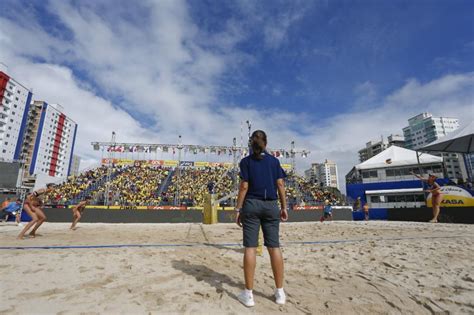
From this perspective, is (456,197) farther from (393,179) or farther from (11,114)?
(11,114)

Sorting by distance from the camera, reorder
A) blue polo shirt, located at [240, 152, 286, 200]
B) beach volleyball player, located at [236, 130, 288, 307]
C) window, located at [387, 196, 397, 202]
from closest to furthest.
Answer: beach volleyball player, located at [236, 130, 288, 307], blue polo shirt, located at [240, 152, 286, 200], window, located at [387, 196, 397, 202]

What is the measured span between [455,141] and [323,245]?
644 inches

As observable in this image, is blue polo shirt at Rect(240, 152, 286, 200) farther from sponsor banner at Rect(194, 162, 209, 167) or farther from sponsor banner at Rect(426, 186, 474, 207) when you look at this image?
sponsor banner at Rect(194, 162, 209, 167)

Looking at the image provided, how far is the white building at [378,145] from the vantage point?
99250mm

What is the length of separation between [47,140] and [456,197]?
3651 inches

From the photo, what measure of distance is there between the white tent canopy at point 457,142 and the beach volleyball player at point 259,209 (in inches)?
675

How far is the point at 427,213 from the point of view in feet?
40.9

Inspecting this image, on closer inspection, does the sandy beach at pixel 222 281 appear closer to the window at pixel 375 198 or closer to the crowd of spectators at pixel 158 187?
the crowd of spectators at pixel 158 187

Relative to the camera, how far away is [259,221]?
2.49 metres

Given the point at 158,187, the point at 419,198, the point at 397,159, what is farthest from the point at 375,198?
the point at 158,187

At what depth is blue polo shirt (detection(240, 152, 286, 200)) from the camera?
99.9 inches

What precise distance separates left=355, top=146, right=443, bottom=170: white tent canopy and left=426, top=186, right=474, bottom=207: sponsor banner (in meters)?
19.9

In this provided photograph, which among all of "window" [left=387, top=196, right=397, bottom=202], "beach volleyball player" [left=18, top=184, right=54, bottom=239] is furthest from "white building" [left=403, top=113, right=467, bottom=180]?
"beach volleyball player" [left=18, top=184, right=54, bottom=239]

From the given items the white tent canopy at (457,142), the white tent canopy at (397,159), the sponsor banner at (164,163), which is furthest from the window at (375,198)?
the sponsor banner at (164,163)
